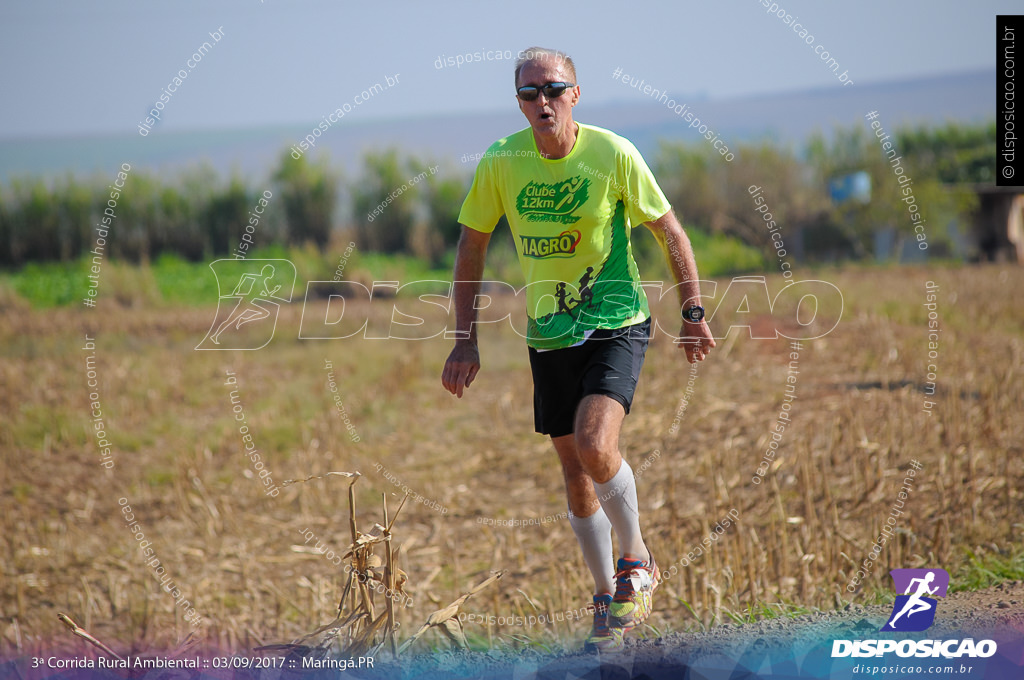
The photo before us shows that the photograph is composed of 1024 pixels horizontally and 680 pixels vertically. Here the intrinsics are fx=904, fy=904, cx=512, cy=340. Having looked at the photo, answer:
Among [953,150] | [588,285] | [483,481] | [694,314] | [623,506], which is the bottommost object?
[483,481]

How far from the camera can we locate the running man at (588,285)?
11.3 ft

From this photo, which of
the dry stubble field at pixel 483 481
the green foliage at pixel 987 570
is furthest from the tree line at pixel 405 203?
the green foliage at pixel 987 570

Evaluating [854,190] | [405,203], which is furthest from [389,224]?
[854,190]

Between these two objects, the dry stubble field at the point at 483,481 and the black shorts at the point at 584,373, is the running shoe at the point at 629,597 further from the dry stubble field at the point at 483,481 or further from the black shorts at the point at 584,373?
the black shorts at the point at 584,373

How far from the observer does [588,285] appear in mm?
3553

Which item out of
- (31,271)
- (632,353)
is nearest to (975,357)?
(632,353)

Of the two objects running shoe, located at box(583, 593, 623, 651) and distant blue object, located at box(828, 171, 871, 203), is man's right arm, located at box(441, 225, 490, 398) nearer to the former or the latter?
running shoe, located at box(583, 593, 623, 651)

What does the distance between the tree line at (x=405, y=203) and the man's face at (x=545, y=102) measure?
55.9ft

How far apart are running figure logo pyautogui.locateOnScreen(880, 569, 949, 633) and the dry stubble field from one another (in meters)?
0.22

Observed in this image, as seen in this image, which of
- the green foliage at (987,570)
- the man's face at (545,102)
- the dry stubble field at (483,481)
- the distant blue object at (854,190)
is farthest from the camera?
the distant blue object at (854,190)

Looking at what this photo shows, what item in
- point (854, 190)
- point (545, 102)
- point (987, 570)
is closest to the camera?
point (545, 102)

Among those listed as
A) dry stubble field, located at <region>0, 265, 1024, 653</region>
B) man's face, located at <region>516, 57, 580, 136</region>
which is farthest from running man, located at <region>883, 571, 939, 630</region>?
man's face, located at <region>516, 57, 580, 136</region>

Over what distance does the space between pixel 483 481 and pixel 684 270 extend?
3873 mm

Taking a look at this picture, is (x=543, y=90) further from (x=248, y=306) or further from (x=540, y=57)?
(x=248, y=306)
